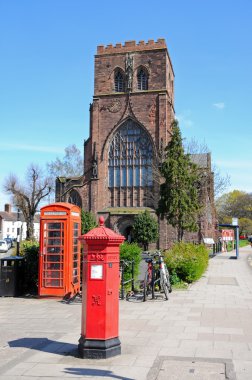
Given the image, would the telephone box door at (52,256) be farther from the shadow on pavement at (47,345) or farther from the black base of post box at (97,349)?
the black base of post box at (97,349)

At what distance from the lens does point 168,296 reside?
12.3 meters

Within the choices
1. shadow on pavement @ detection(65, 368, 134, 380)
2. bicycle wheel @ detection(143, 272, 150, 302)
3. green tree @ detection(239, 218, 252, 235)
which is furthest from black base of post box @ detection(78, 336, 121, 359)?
green tree @ detection(239, 218, 252, 235)

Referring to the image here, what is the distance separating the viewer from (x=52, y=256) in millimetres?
12305

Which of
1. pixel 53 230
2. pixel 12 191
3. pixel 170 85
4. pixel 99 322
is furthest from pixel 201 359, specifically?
pixel 12 191

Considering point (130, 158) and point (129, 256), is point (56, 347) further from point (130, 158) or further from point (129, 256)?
point (130, 158)

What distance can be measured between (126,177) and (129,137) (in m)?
4.14

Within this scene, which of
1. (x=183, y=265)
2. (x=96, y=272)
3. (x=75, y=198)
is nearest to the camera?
(x=96, y=272)

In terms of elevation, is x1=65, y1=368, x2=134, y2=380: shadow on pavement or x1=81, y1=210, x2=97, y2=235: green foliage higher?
Result: x1=81, y1=210, x2=97, y2=235: green foliage

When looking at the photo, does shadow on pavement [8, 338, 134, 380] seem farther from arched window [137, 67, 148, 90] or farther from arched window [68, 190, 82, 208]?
arched window [137, 67, 148, 90]

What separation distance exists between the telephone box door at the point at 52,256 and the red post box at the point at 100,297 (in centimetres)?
559

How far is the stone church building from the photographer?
43.6 meters

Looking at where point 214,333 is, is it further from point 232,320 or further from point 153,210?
point 153,210

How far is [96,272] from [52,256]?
6.01 meters

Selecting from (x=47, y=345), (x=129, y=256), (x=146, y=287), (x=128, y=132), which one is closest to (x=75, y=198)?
(x=128, y=132)
